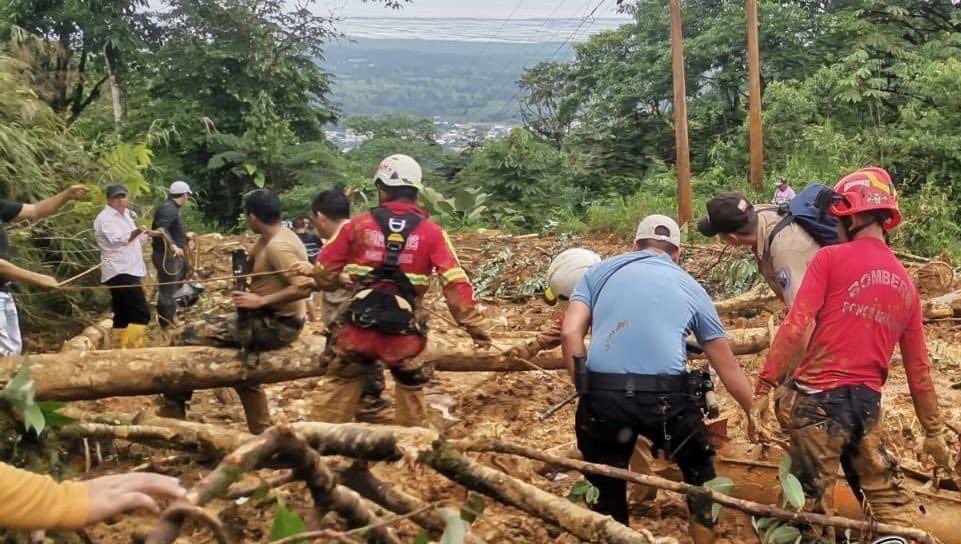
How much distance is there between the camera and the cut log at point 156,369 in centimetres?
478

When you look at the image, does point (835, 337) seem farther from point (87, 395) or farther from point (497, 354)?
point (87, 395)

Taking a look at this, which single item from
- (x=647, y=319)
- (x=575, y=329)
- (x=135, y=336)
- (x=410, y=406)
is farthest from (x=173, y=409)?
(x=647, y=319)

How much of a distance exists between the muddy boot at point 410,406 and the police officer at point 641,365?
152 cm

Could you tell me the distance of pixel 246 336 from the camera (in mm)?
5047

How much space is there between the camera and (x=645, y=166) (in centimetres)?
2527

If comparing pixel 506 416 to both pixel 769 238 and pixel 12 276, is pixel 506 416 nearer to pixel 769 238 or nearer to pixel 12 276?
pixel 769 238

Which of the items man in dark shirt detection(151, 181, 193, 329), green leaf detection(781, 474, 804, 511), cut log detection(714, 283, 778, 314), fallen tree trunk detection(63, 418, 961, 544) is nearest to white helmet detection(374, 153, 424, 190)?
fallen tree trunk detection(63, 418, 961, 544)

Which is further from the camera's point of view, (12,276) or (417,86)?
(417,86)

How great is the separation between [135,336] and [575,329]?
177 inches

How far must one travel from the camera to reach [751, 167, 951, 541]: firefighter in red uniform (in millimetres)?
3518

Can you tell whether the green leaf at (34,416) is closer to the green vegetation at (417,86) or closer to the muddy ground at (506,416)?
the muddy ground at (506,416)

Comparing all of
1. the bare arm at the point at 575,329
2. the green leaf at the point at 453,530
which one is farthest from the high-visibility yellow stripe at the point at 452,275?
the green leaf at the point at 453,530

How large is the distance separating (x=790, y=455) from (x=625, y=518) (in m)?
0.71

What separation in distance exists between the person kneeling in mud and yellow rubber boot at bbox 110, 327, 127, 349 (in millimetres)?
2051
